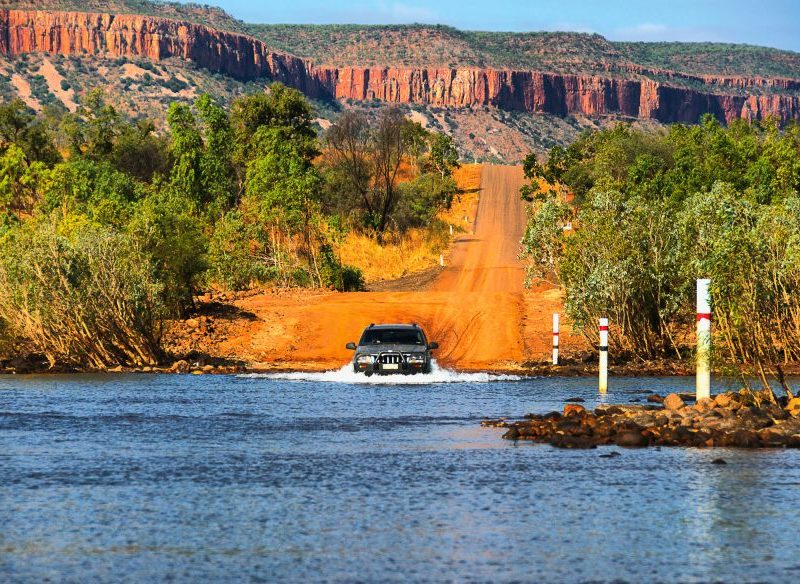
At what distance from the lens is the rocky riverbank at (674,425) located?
886 inches

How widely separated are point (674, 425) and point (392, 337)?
1424 cm

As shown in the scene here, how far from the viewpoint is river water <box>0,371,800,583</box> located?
1318 centimetres

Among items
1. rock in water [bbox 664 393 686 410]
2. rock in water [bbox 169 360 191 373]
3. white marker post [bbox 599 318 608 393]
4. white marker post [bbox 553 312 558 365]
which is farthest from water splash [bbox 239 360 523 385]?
rock in water [bbox 664 393 686 410]

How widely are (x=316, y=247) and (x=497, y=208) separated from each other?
42.7 m

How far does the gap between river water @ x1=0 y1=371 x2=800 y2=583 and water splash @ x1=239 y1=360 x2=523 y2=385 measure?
27.7 feet

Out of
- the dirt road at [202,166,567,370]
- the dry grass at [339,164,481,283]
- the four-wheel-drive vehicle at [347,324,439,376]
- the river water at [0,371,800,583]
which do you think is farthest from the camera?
the dry grass at [339,164,481,283]

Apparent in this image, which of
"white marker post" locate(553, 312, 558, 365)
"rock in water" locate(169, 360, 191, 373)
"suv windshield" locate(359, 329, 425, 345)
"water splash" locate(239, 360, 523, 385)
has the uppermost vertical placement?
"suv windshield" locate(359, 329, 425, 345)

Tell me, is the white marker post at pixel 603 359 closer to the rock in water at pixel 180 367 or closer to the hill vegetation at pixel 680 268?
the hill vegetation at pixel 680 268

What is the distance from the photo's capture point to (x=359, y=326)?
169 ft

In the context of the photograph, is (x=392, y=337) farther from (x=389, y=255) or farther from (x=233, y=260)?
(x=389, y=255)

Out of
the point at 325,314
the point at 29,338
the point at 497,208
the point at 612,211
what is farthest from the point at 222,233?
the point at 497,208

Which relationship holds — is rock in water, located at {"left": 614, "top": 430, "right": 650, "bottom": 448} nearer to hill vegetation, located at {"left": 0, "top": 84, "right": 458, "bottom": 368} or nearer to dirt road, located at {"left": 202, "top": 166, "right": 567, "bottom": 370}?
hill vegetation, located at {"left": 0, "top": 84, "right": 458, "bottom": 368}

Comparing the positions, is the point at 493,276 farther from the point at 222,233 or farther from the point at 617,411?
the point at 617,411

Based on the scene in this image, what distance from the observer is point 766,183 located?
75.2 meters
